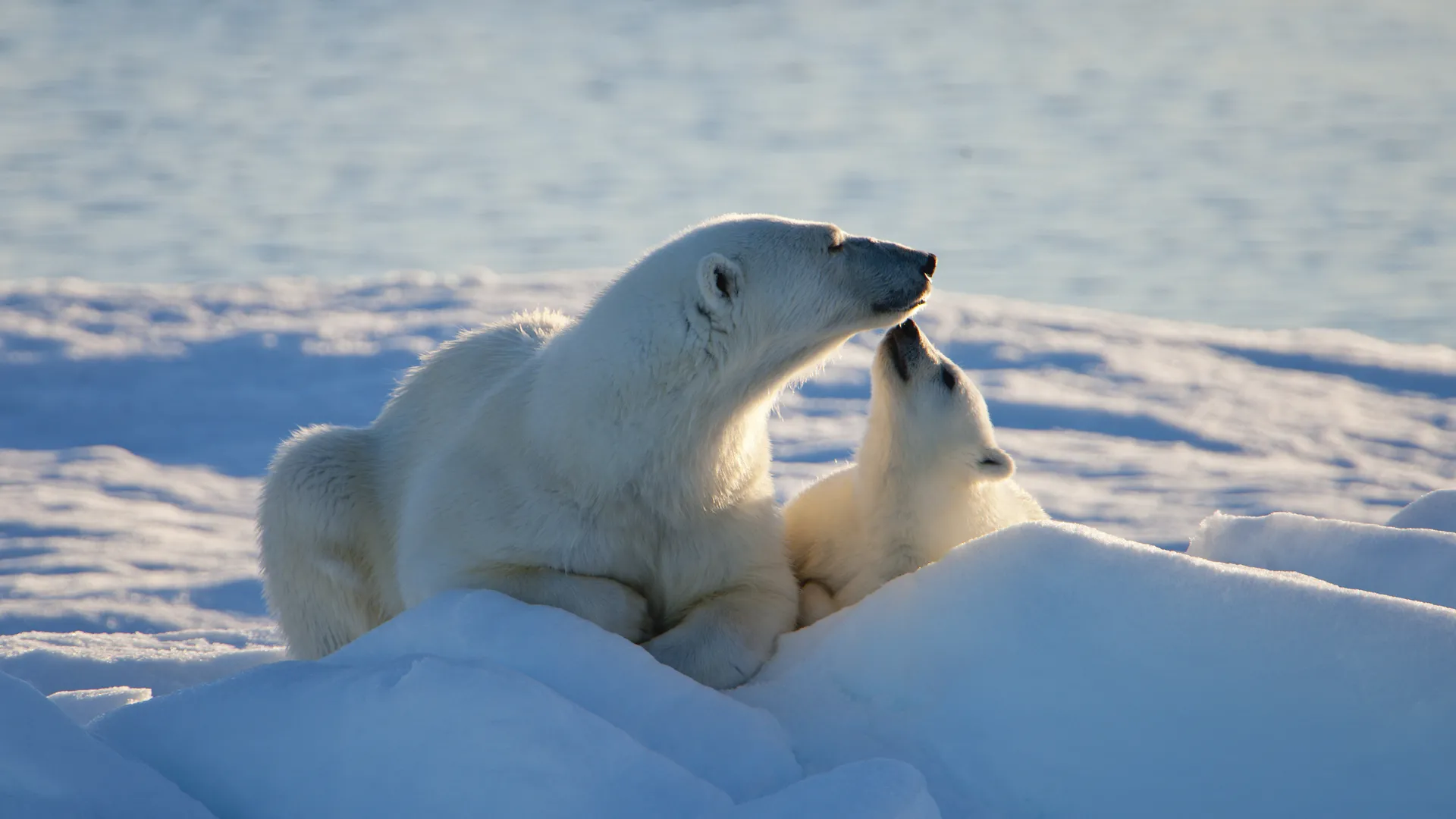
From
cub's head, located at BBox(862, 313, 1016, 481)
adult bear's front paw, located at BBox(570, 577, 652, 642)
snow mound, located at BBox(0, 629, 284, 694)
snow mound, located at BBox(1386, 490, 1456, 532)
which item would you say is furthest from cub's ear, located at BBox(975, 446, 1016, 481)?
snow mound, located at BBox(0, 629, 284, 694)

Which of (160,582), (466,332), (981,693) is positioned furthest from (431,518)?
(160,582)

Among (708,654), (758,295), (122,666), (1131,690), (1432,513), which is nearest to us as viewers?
(1131,690)

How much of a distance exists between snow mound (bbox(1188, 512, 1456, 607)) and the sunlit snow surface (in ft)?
0.04

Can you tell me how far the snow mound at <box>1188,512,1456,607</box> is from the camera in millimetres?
3600

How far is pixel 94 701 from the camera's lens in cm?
406

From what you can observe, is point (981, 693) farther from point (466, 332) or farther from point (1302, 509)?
point (1302, 509)

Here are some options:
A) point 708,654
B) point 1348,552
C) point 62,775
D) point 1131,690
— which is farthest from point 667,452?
point 1348,552

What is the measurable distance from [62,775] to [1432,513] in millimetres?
4035

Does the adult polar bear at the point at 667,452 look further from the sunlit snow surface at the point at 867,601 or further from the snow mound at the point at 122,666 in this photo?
the snow mound at the point at 122,666

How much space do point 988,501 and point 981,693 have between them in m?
1.47

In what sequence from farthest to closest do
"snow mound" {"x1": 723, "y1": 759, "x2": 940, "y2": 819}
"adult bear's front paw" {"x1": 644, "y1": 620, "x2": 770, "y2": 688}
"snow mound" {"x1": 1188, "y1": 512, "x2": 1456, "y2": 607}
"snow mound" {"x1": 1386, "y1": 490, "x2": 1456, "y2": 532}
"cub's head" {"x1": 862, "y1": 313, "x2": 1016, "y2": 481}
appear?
1. "snow mound" {"x1": 1386, "y1": 490, "x2": 1456, "y2": 532}
2. "cub's head" {"x1": 862, "y1": 313, "x2": 1016, "y2": 481}
3. "snow mound" {"x1": 1188, "y1": 512, "x2": 1456, "y2": 607}
4. "adult bear's front paw" {"x1": 644, "y1": 620, "x2": 770, "y2": 688}
5. "snow mound" {"x1": 723, "y1": 759, "x2": 940, "y2": 819}

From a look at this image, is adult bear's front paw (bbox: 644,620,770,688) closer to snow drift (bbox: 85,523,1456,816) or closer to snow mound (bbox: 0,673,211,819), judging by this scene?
snow drift (bbox: 85,523,1456,816)

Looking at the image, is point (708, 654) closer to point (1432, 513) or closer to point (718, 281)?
point (718, 281)

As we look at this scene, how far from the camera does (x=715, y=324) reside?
3.39 meters
